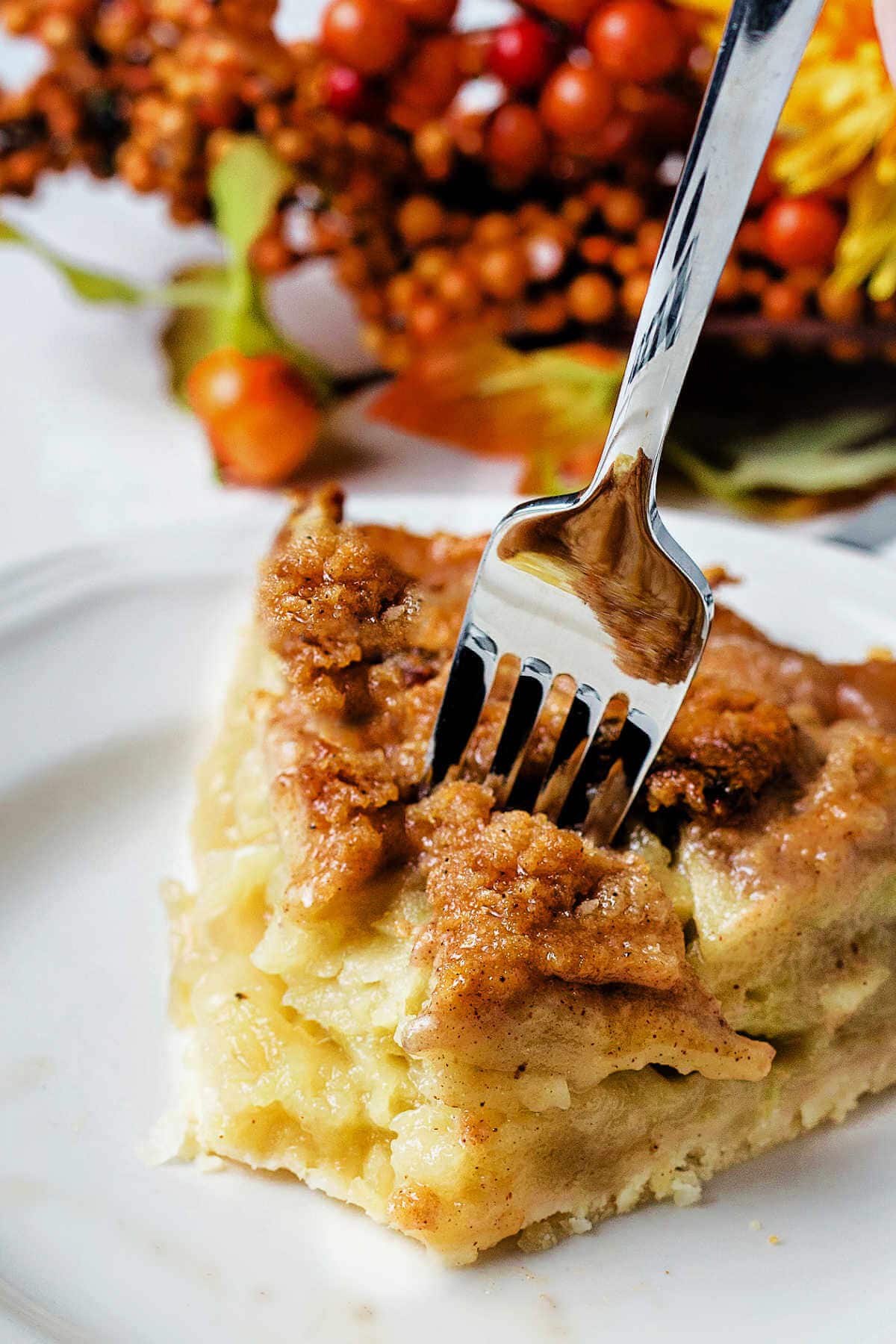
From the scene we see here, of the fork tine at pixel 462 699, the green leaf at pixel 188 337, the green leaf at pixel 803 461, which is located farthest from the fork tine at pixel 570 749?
the green leaf at pixel 188 337

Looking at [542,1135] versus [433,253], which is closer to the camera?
[542,1135]

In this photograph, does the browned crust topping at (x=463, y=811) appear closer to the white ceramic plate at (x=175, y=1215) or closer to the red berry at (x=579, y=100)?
the white ceramic plate at (x=175, y=1215)

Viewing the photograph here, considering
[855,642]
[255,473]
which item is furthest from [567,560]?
[255,473]

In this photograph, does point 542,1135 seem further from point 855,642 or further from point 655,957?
point 855,642

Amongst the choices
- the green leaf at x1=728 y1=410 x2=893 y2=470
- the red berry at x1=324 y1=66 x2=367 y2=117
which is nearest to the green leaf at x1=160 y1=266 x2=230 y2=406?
the red berry at x1=324 y1=66 x2=367 y2=117

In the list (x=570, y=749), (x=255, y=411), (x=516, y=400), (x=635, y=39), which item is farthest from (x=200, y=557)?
(x=635, y=39)

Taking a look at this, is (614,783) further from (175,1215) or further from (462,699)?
(175,1215)
